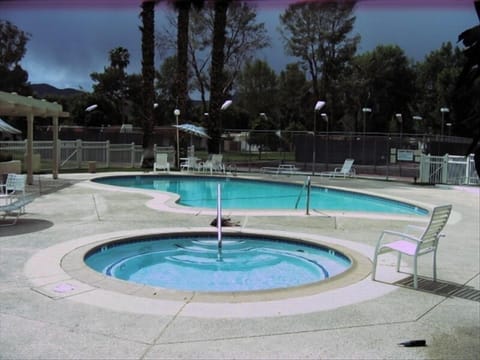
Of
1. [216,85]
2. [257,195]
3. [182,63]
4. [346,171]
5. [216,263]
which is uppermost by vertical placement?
[182,63]

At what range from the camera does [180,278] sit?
24.8ft

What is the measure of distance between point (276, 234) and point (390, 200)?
805 cm

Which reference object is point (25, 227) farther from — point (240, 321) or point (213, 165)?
point (213, 165)

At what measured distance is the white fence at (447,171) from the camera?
19969 mm

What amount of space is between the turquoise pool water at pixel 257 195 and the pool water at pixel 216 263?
489 centimetres

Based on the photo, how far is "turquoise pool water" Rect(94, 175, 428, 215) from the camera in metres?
15.5

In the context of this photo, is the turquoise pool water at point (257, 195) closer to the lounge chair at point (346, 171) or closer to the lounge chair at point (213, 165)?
the lounge chair at point (213, 165)

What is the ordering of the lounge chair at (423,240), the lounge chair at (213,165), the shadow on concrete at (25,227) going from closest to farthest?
the lounge chair at (423,240) < the shadow on concrete at (25,227) < the lounge chair at (213,165)

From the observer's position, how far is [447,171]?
68.1 ft

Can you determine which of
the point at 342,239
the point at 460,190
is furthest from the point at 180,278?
the point at 460,190

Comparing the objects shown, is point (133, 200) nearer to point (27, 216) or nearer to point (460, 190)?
point (27, 216)

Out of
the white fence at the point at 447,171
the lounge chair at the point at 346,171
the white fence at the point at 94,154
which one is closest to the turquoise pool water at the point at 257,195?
the lounge chair at the point at 346,171

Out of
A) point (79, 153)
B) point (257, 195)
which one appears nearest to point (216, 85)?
point (79, 153)

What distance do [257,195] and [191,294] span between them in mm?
12663
